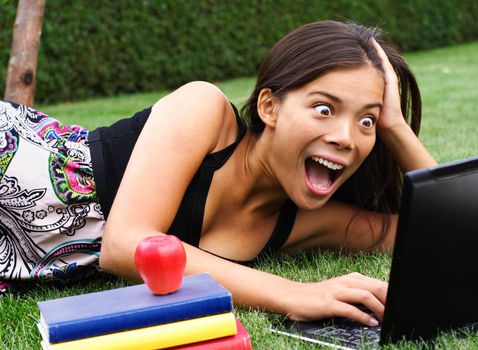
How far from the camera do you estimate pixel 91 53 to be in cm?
1044

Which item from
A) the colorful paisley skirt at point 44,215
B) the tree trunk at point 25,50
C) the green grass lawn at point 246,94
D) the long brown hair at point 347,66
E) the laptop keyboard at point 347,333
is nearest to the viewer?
the laptop keyboard at point 347,333

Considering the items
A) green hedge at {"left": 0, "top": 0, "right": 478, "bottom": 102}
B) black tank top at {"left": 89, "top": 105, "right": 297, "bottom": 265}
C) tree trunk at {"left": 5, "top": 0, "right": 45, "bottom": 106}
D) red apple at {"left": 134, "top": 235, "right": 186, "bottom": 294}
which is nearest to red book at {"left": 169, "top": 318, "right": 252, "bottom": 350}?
red apple at {"left": 134, "top": 235, "right": 186, "bottom": 294}

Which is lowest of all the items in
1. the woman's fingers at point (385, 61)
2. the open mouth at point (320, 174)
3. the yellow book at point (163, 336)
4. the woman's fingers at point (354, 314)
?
the woman's fingers at point (354, 314)

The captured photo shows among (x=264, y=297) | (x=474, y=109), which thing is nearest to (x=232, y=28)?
(x=474, y=109)

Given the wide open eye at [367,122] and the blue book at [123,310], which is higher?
the wide open eye at [367,122]

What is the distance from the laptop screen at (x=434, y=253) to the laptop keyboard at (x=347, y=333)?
9 centimetres

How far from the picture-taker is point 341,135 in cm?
239

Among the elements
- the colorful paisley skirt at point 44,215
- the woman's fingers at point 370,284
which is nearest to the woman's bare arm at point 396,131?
the woman's fingers at point 370,284

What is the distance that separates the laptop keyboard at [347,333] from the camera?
2012 millimetres

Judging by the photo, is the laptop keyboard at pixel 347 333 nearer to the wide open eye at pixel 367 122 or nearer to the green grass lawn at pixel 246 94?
the green grass lawn at pixel 246 94

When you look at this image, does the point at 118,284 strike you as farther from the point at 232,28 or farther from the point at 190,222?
the point at 232,28

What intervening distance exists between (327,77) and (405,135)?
1.53ft

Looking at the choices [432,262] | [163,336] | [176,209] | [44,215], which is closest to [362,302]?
[432,262]

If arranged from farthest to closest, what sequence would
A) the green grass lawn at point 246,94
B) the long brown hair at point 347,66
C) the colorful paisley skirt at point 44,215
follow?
the colorful paisley skirt at point 44,215 → the long brown hair at point 347,66 → the green grass lawn at point 246,94
